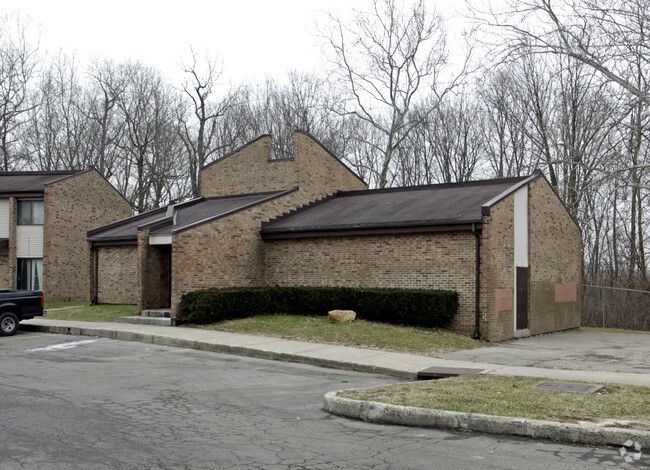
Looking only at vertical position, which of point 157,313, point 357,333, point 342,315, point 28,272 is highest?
point 28,272

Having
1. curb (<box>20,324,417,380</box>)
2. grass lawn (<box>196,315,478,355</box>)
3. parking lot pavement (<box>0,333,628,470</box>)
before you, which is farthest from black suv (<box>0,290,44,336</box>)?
parking lot pavement (<box>0,333,628,470</box>)

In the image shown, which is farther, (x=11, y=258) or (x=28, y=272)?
(x=28, y=272)

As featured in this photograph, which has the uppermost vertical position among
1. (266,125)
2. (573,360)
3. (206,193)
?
(266,125)

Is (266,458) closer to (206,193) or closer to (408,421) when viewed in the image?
(408,421)

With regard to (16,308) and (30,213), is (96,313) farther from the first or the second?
(30,213)

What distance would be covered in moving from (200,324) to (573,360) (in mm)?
10095

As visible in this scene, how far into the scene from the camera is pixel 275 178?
2634 cm

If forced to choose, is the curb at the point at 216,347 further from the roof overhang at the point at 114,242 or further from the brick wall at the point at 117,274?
the roof overhang at the point at 114,242

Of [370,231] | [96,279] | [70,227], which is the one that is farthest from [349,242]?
[70,227]

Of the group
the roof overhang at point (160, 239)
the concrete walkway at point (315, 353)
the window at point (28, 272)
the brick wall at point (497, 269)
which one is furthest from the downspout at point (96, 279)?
the brick wall at point (497, 269)

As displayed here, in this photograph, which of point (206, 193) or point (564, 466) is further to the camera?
point (206, 193)

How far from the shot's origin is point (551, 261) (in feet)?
78.3

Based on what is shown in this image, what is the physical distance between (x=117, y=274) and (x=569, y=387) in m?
19.7

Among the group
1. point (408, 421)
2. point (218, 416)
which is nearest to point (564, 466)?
point (408, 421)
